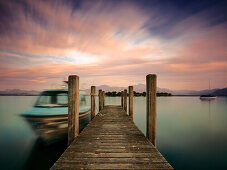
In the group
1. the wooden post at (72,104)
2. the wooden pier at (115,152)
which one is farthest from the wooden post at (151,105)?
the wooden post at (72,104)

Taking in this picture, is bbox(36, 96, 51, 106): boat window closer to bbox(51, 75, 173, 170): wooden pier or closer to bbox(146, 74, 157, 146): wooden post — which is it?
bbox(51, 75, 173, 170): wooden pier

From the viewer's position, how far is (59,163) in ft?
8.78

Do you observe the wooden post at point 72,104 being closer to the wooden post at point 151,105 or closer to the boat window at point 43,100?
the wooden post at point 151,105

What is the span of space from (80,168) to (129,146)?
146 centimetres

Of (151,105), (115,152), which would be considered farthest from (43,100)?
(151,105)

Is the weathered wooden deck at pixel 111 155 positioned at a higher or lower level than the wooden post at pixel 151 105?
lower

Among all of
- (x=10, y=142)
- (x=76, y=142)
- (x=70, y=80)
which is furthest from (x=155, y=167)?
(x=10, y=142)

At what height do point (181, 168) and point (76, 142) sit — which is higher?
point (76, 142)

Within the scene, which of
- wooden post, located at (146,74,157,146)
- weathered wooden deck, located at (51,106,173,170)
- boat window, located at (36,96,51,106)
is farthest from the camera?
boat window, located at (36,96,51,106)

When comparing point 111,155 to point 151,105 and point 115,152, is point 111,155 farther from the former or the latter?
point 151,105

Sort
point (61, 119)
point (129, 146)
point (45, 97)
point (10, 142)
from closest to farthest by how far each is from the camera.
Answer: point (129, 146), point (61, 119), point (45, 97), point (10, 142)

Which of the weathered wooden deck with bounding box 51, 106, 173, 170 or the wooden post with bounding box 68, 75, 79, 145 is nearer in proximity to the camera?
the weathered wooden deck with bounding box 51, 106, 173, 170

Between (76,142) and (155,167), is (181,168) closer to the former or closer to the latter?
(155,167)

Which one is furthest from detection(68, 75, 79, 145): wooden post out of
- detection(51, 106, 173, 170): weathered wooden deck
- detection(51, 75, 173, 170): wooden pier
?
detection(51, 106, 173, 170): weathered wooden deck
